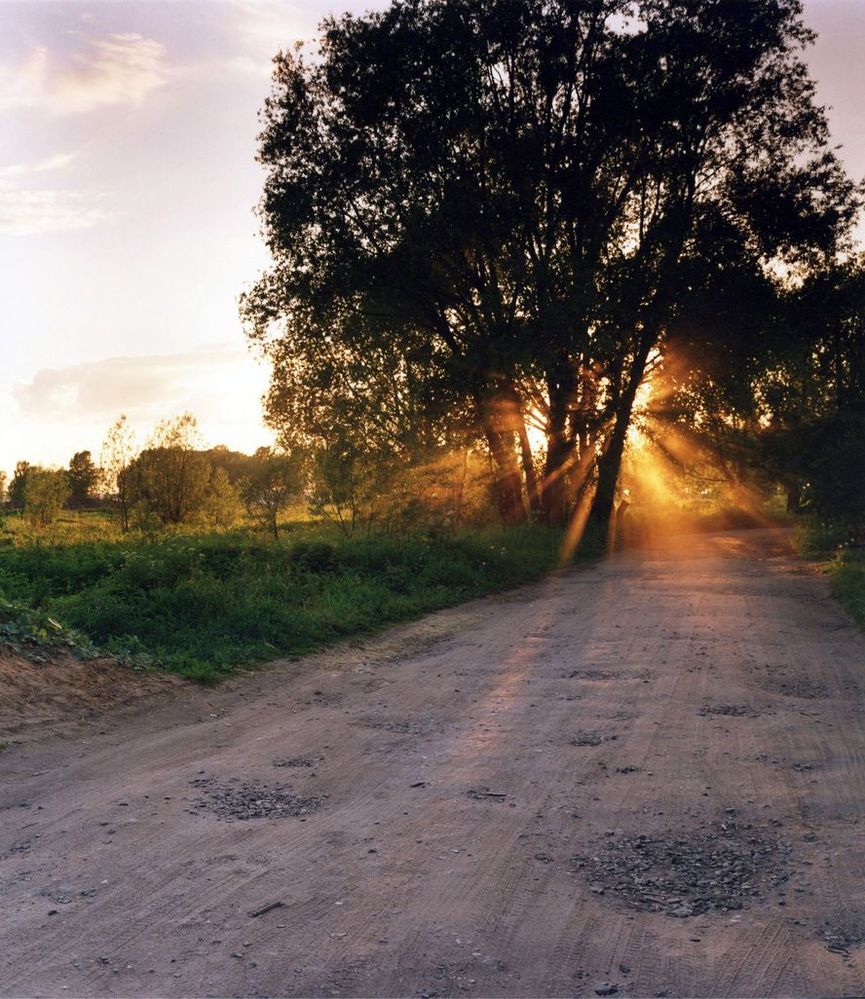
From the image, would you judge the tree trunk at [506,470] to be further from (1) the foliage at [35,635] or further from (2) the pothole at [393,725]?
(2) the pothole at [393,725]

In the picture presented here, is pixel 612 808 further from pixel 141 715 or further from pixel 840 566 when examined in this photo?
pixel 840 566

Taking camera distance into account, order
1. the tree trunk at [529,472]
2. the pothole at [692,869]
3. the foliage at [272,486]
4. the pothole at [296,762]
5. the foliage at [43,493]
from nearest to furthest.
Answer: the pothole at [692,869], the pothole at [296,762], the tree trunk at [529,472], the foliage at [272,486], the foliage at [43,493]

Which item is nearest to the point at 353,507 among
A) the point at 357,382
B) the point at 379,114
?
the point at 357,382

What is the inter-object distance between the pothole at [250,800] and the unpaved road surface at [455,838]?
0.9 inches

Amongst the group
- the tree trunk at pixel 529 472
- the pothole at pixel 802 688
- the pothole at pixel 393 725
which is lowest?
the pothole at pixel 802 688

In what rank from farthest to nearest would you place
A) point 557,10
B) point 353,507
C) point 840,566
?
point 353,507, point 557,10, point 840,566

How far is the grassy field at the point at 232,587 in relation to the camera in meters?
10.9

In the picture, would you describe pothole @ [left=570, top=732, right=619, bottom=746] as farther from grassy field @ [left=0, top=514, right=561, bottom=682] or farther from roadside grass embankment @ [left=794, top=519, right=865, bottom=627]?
roadside grass embankment @ [left=794, top=519, right=865, bottom=627]

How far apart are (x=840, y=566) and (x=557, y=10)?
1573 cm

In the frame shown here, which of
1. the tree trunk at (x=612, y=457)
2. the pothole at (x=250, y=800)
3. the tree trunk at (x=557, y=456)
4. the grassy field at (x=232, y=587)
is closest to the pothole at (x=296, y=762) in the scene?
the pothole at (x=250, y=800)

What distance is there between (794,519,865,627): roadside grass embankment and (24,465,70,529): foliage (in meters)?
25.1

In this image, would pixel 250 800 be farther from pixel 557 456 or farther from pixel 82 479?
pixel 82 479

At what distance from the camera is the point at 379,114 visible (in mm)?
23734

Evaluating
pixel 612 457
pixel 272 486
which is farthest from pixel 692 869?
pixel 612 457
